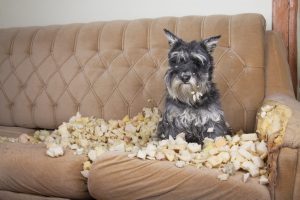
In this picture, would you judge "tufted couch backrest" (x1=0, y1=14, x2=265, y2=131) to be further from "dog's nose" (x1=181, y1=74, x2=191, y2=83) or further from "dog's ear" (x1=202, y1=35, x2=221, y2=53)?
"dog's nose" (x1=181, y1=74, x2=191, y2=83)

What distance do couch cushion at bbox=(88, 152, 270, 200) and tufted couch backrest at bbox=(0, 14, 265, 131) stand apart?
826 mm

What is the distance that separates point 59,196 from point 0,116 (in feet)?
4.32

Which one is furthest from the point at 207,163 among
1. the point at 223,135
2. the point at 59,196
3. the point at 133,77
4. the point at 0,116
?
the point at 0,116

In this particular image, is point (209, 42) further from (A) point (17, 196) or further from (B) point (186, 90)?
(A) point (17, 196)

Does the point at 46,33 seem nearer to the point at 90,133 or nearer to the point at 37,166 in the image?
the point at 90,133

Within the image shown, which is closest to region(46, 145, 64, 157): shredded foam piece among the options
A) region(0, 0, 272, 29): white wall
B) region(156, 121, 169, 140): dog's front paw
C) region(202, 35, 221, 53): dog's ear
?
region(156, 121, 169, 140): dog's front paw

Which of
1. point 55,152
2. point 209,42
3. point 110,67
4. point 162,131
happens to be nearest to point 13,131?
point 110,67

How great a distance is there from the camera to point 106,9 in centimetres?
303

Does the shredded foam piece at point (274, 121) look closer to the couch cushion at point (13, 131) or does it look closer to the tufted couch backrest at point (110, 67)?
the tufted couch backrest at point (110, 67)

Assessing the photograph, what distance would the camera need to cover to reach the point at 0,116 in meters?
2.81

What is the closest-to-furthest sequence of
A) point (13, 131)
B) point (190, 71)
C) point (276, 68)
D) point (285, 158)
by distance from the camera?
point (285, 158) → point (190, 71) → point (276, 68) → point (13, 131)

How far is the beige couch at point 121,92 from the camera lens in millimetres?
1532

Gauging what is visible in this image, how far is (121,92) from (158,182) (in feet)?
3.35

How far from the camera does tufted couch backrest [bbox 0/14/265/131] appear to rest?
2289 mm
